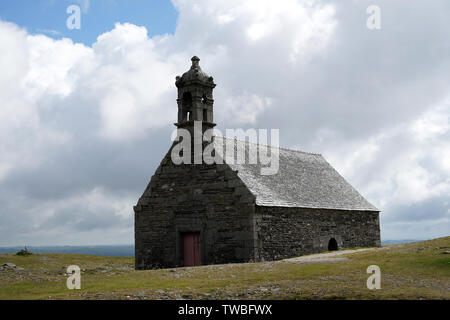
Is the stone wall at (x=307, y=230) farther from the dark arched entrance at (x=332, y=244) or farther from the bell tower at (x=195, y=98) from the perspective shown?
the bell tower at (x=195, y=98)

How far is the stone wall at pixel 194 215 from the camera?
25.5 metres

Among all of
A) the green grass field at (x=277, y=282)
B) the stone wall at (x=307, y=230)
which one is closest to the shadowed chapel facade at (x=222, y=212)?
the stone wall at (x=307, y=230)

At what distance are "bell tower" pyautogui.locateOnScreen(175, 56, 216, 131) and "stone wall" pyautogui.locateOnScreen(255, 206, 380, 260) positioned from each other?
6.30 meters

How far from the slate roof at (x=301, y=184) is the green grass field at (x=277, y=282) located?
619 centimetres

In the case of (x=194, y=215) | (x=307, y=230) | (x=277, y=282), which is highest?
(x=194, y=215)

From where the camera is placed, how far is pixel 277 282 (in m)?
16.3

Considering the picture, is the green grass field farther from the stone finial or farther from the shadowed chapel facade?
the stone finial

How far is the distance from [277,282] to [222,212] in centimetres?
1017

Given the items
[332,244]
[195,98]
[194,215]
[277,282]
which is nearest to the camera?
[277,282]

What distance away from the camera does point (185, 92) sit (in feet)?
95.5

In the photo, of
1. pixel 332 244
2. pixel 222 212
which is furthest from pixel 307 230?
pixel 222 212

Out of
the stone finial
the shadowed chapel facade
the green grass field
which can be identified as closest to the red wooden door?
the shadowed chapel facade

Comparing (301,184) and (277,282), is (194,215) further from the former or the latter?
(277,282)
